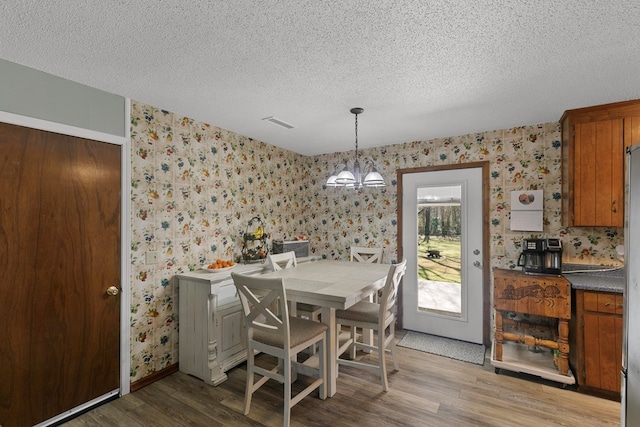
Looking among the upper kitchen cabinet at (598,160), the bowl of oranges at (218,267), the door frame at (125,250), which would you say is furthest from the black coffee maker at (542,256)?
the door frame at (125,250)

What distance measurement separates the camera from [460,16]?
147 cm

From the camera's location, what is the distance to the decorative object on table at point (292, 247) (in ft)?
12.3

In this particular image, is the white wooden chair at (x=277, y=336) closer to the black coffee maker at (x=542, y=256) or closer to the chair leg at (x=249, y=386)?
the chair leg at (x=249, y=386)

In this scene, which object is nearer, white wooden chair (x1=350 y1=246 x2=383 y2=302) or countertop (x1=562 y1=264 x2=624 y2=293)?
countertop (x1=562 y1=264 x2=624 y2=293)

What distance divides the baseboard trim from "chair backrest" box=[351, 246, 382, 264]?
2.22m

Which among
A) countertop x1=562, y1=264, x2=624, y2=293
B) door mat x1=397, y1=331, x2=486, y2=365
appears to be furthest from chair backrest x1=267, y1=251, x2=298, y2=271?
countertop x1=562, y1=264, x2=624, y2=293

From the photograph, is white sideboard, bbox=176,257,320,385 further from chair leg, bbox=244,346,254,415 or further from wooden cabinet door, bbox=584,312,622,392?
wooden cabinet door, bbox=584,312,622,392

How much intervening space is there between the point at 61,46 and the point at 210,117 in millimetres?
1289

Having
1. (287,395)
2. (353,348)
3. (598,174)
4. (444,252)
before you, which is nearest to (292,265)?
(353,348)

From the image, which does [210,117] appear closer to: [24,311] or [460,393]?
[24,311]

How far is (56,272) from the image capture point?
6.92 ft

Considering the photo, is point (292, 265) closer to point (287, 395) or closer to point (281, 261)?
point (281, 261)

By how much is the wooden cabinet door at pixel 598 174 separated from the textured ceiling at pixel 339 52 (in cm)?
28

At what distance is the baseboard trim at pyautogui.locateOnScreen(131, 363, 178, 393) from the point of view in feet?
8.21
